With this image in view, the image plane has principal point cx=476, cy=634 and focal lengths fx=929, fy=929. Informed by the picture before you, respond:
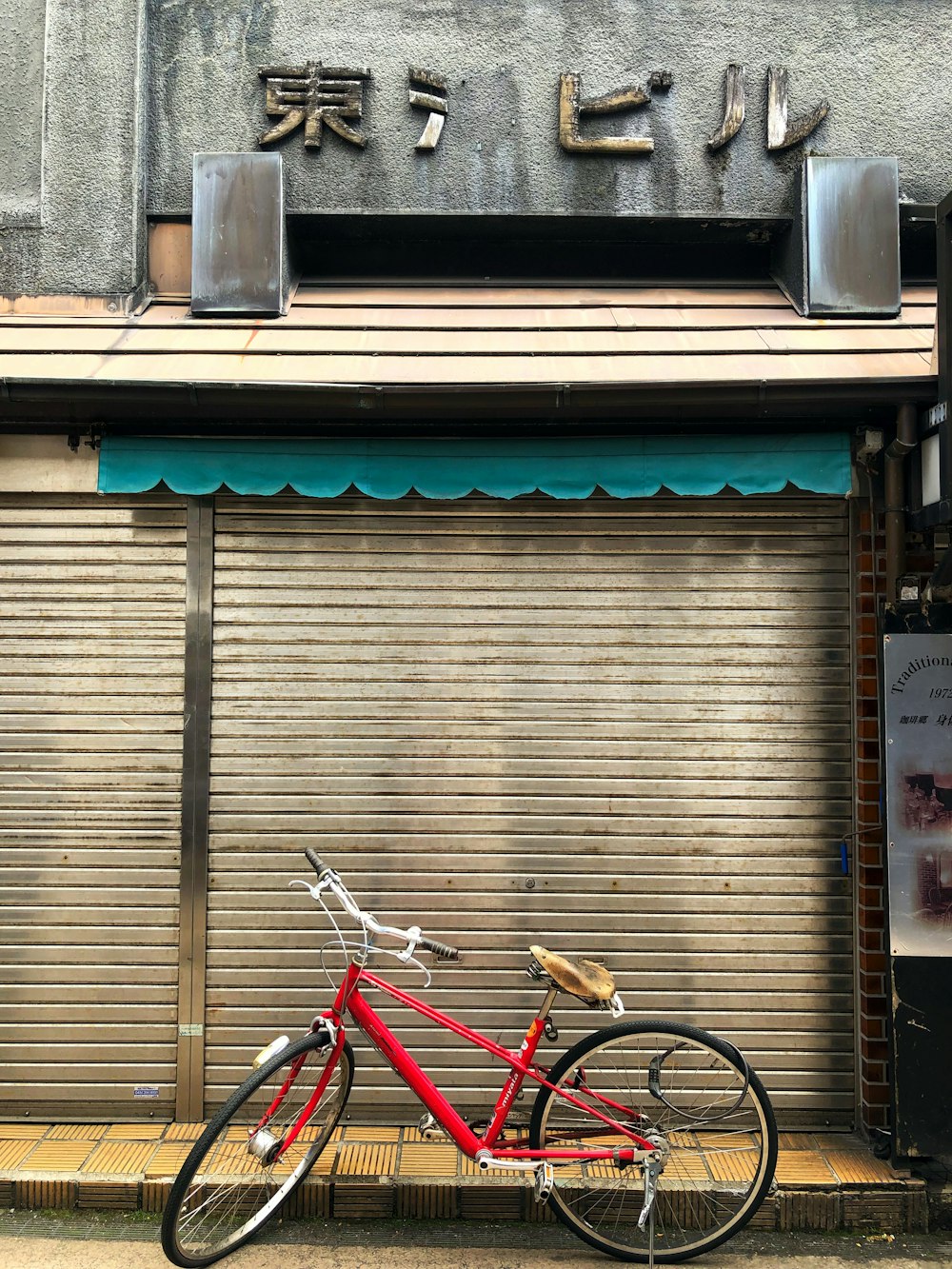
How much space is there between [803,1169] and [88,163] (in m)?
6.69

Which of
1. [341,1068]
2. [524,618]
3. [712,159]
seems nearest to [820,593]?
[524,618]

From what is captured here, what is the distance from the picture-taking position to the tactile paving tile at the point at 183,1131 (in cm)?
470

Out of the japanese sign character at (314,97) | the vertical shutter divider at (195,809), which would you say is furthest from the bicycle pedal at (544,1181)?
the japanese sign character at (314,97)

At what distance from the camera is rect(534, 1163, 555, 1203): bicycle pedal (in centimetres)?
391

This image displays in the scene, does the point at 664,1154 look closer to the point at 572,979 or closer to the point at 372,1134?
the point at 572,979

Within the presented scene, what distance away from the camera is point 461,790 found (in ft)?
16.4

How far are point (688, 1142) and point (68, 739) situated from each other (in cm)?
376

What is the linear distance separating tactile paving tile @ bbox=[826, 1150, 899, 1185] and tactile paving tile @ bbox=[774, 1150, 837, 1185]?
0.05 metres

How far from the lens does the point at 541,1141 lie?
404 centimetres

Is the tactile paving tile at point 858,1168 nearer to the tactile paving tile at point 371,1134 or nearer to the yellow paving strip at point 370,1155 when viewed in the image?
the yellow paving strip at point 370,1155

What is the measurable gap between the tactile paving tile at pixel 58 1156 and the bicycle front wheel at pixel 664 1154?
7.43 ft

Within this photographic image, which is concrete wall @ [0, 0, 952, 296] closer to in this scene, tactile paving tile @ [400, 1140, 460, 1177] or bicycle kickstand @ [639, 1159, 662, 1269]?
bicycle kickstand @ [639, 1159, 662, 1269]

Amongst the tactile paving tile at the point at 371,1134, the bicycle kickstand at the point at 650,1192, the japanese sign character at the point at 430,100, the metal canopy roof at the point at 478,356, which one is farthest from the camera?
the japanese sign character at the point at 430,100

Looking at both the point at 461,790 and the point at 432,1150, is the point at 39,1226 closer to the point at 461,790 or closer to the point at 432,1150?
the point at 432,1150
